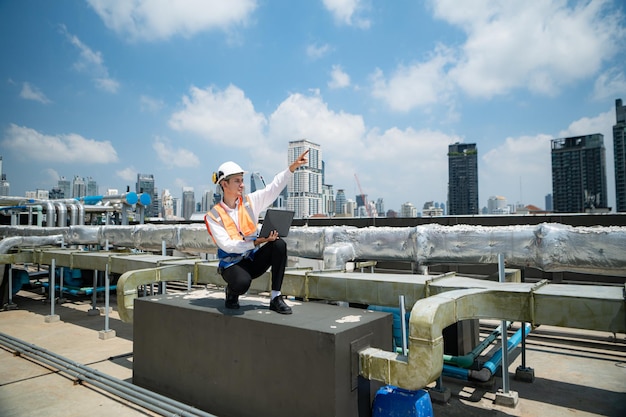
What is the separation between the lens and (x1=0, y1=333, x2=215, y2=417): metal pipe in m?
4.36

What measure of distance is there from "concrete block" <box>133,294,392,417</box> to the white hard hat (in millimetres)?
1512

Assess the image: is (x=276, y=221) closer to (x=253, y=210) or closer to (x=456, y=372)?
(x=253, y=210)

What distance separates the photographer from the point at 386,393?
353 cm

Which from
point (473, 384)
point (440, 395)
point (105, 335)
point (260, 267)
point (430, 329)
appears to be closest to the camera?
point (430, 329)

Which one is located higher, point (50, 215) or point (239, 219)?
point (50, 215)

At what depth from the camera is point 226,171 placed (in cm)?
438

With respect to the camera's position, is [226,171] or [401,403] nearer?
[401,403]

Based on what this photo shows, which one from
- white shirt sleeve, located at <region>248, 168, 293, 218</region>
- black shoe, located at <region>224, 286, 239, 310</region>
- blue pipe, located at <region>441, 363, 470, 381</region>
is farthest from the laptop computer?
blue pipe, located at <region>441, 363, 470, 381</region>

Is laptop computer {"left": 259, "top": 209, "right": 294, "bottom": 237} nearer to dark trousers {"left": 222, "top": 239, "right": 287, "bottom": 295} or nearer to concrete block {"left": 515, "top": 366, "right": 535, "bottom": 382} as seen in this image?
dark trousers {"left": 222, "top": 239, "right": 287, "bottom": 295}

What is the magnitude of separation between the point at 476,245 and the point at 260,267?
3713 mm

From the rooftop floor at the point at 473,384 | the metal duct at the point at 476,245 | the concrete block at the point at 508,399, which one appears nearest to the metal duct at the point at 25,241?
the rooftop floor at the point at 473,384

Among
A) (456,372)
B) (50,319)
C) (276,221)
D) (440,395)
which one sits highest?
(276,221)

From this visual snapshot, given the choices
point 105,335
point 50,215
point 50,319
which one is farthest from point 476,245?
point 50,215

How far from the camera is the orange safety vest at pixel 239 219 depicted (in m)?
4.28
